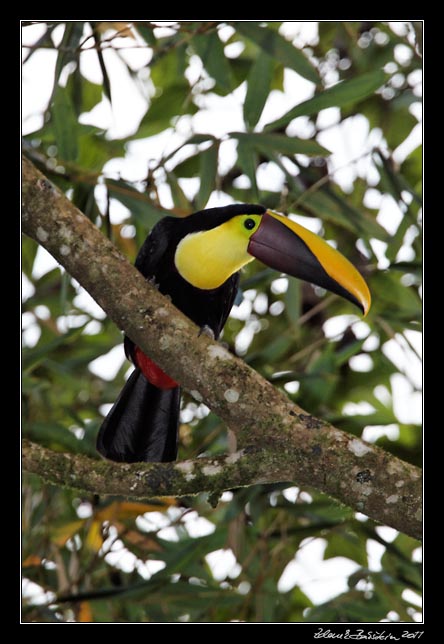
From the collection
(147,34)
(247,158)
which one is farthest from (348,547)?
(147,34)

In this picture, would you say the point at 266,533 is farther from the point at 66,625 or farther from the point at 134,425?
the point at 66,625

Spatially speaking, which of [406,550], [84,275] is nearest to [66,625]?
[84,275]

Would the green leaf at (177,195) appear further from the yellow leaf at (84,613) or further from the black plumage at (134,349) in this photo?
the yellow leaf at (84,613)

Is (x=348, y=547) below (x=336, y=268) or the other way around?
below

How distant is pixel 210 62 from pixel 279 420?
129cm

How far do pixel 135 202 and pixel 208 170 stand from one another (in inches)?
9.9

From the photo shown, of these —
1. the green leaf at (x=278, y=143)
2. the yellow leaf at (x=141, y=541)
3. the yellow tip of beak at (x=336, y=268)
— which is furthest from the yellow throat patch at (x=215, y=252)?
the yellow leaf at (x=141, y=541)

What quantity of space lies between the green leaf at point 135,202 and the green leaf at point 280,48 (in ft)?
1.83

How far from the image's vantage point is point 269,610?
2.33 meters

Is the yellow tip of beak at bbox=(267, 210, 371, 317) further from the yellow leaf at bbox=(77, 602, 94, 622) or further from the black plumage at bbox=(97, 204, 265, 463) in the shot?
the yellow leaf at bbox=(77, 602, 94, 622)

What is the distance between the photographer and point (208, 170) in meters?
2.49

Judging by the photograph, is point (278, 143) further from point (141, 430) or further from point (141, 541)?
point (141, 541)
